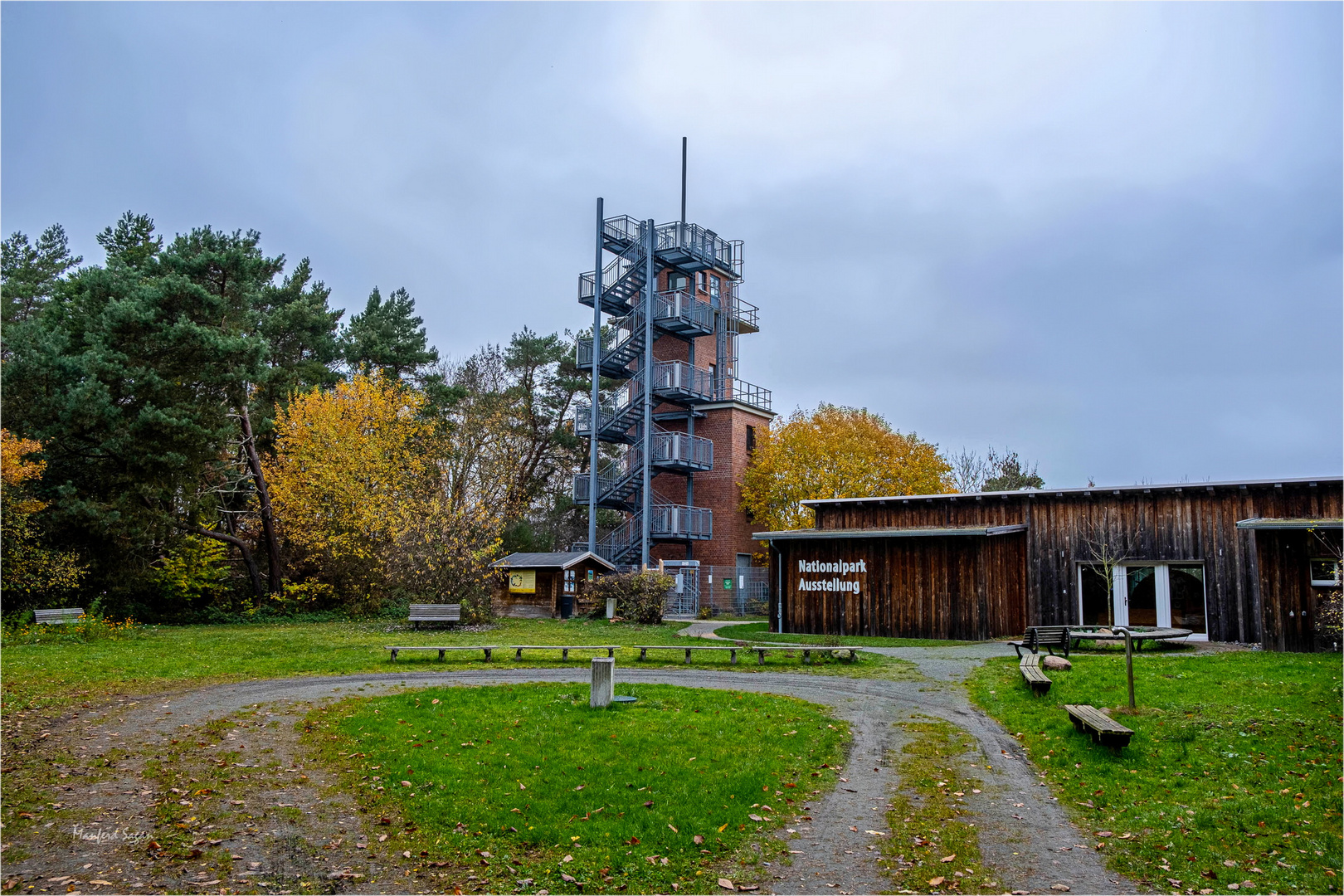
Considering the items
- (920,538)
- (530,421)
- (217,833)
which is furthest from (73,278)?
(217,833)

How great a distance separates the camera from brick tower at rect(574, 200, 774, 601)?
39312 mm

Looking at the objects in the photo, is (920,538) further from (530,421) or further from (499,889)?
(530,421)

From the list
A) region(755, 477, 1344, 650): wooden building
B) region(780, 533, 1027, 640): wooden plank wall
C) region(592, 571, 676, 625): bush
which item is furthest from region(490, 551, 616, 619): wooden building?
region(780, 533, 1027, 640): wooden plank wall

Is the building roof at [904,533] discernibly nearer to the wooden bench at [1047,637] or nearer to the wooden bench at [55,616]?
the wooden bench at [1047,637]

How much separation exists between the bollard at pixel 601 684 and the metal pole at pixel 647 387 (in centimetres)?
2457

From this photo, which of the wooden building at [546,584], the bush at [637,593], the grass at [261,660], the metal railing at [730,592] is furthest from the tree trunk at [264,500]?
the metal railing at [730,592]

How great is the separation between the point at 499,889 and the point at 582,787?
2058 mm

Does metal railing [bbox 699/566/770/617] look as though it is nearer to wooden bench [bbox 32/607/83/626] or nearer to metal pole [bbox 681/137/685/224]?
metal pole [bbox 681/137/685/224]

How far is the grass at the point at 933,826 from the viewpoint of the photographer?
20.9 ft

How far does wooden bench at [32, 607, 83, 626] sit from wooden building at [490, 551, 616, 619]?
13.3m

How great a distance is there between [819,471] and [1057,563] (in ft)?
56.8

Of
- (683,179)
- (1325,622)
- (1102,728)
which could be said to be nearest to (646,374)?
(683,179)

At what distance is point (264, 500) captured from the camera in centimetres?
3441

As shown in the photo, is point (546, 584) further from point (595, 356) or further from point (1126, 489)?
point (1126, 489)
